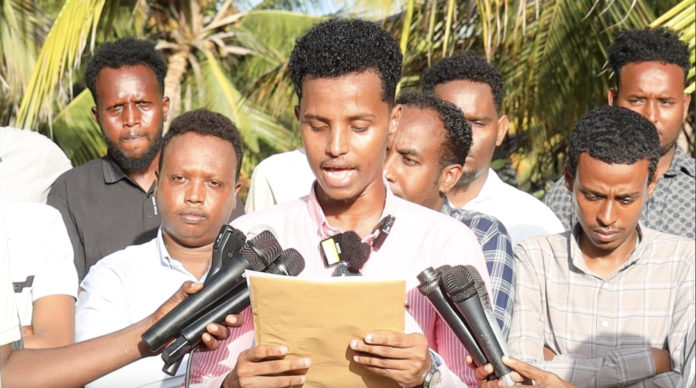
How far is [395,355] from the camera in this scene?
2.71 meters

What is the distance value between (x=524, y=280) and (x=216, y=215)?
4.71 ft

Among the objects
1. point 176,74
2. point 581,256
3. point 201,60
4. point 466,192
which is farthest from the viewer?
point 201,60

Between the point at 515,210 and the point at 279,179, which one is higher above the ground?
the point at 279,179

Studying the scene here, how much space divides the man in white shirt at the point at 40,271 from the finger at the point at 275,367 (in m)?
1.54

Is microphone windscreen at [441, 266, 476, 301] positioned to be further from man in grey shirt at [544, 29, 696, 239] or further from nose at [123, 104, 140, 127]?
nose at [123, 104, 140, 127]

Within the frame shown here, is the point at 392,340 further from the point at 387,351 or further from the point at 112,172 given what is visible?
the point at 112,172

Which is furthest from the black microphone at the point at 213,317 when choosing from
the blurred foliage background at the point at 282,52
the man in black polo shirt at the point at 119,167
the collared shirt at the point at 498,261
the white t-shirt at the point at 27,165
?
the blurred foliage background at the point at 282,52

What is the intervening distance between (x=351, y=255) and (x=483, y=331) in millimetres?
489

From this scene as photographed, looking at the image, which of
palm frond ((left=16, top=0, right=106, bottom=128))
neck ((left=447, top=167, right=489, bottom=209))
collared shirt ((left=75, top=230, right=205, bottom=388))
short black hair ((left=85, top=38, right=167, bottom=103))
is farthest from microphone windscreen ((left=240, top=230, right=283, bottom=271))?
palm frond ((left=16, top=0, right=106, bottom=128))

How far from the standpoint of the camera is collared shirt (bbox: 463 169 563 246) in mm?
4996

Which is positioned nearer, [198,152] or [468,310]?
[468,310]

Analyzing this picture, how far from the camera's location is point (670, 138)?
5.09m

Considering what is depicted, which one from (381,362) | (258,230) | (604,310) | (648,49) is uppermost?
(648,49)

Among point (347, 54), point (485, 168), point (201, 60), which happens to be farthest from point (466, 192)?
point (201, 60)
